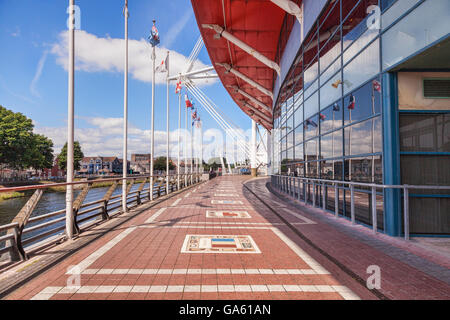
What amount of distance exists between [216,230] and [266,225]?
1393 millimetres

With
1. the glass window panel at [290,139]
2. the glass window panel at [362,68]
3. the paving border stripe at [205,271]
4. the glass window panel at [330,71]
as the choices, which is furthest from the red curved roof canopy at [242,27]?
the paving border stripe at [205,271]

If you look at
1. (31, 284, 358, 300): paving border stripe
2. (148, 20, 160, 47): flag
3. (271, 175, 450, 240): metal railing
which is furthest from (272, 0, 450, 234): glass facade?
(148, 20, 160, 47): flag

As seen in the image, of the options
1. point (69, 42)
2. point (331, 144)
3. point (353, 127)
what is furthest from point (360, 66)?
point (69, 42)

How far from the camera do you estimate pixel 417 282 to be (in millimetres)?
3512

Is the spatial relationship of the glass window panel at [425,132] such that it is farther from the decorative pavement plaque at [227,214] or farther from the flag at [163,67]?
the flag at [163,67]

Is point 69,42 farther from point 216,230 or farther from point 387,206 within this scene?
point 387,206

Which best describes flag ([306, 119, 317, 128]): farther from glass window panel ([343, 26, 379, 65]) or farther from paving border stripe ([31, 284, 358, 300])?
paving border stripe ([31, 284, 358, 300])

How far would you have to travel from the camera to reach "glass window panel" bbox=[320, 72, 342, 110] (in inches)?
339

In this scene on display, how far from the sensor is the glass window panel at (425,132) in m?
5.73

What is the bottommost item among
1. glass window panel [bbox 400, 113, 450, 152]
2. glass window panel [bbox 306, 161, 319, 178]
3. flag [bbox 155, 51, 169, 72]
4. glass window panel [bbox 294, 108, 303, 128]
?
glass window panel [bbox 306, 161, 319, 178]

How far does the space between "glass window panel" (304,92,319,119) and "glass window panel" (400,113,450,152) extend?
194 inches

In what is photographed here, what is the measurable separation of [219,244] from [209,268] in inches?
49.5

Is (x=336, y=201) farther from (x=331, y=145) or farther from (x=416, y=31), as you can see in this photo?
(x=416, y=31)

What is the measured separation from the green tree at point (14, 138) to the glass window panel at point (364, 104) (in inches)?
2021
